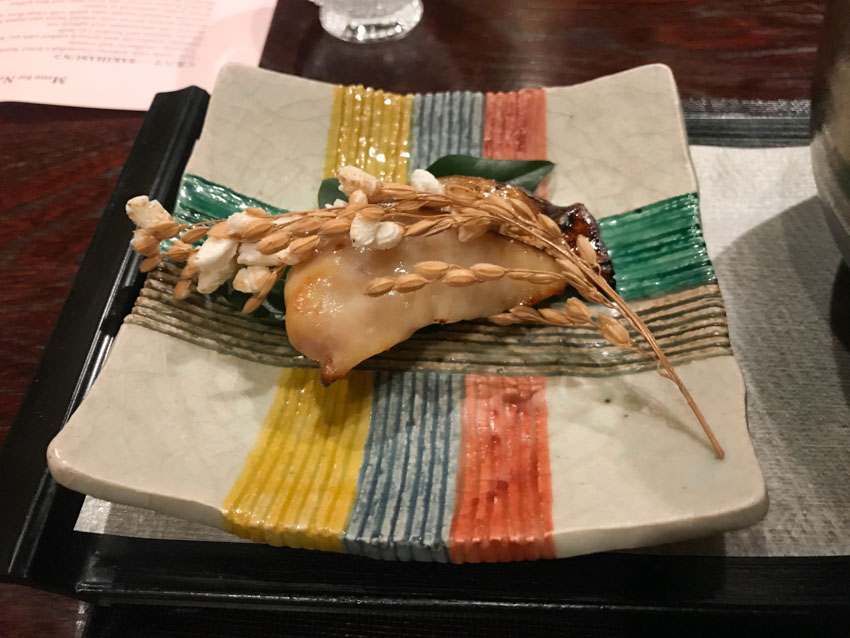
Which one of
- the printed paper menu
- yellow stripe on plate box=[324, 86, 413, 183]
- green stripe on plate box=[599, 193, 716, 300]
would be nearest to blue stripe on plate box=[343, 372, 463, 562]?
green stripe on plate box=[599, 193, 716, 300]

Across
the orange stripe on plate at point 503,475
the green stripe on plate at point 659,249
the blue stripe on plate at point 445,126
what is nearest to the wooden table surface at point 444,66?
the blue stripe on plate at point 445,126

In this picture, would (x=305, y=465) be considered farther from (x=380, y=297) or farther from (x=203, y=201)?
(x=203, y=201)

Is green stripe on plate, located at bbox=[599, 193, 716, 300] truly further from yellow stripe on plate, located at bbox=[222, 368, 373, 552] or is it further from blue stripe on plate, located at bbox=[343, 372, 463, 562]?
yellow stripe on plate, located at bbox=[222, 368, 373, 552]

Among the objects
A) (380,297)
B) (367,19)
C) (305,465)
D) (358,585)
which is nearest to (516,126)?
(380,297)

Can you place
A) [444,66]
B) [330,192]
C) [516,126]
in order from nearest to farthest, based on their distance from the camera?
[330,192], [516,126], [444,66]

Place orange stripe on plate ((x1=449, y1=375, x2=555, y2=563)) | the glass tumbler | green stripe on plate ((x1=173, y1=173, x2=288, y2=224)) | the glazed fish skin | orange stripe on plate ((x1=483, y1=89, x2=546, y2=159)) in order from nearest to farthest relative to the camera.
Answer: orange stripe on plate ((x1=449, y1=375, x2=555, y2=563)), the glazed fish skin, green stripe on plate ((x1=173, y1=173, x2=288, y2=224)), orange stripe on plate ((x1=483, y1=89, x2=546, y2=159)), the glass tumbler

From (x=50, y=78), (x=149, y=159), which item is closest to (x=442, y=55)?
(x=149, y=159)

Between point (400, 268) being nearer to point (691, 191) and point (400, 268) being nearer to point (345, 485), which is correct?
point (345, 485)
